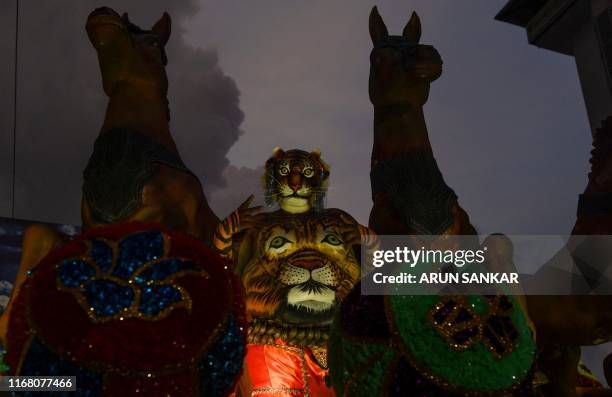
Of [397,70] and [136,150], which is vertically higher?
Result: [397,70]

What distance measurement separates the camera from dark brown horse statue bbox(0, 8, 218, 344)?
2.23m

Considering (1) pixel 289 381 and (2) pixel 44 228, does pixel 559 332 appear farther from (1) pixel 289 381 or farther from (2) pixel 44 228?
(2) pixel 44 228

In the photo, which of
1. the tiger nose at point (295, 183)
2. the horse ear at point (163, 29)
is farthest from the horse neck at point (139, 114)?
the tiger nose at point (295, 183)

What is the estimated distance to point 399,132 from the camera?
299cm

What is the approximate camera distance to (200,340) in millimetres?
1068

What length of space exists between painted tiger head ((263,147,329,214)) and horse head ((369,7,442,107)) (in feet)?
2.54

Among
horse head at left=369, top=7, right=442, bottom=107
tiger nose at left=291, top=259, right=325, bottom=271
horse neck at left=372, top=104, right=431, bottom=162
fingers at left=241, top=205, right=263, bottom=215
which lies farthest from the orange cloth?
horse head at left=369, top=7, right=442, bottom=107

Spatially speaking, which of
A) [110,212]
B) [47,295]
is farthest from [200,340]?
[110,212]

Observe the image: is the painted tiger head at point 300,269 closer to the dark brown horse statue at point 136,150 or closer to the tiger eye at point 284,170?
the tiger eye at point 284,170

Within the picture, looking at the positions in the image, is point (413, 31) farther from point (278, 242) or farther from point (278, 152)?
point (278, 242)

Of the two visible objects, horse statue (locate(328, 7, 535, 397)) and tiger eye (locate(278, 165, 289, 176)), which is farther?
tiger eye (locate(278, 165, 289, 176))

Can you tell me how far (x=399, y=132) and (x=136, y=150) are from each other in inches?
55.0

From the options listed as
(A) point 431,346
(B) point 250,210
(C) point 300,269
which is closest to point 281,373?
(C) point 300,269

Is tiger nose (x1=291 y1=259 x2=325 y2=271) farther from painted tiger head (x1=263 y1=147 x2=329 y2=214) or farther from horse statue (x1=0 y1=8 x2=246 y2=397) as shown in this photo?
horse statue (x1=0 y1=8 x2=246 y2=397)
